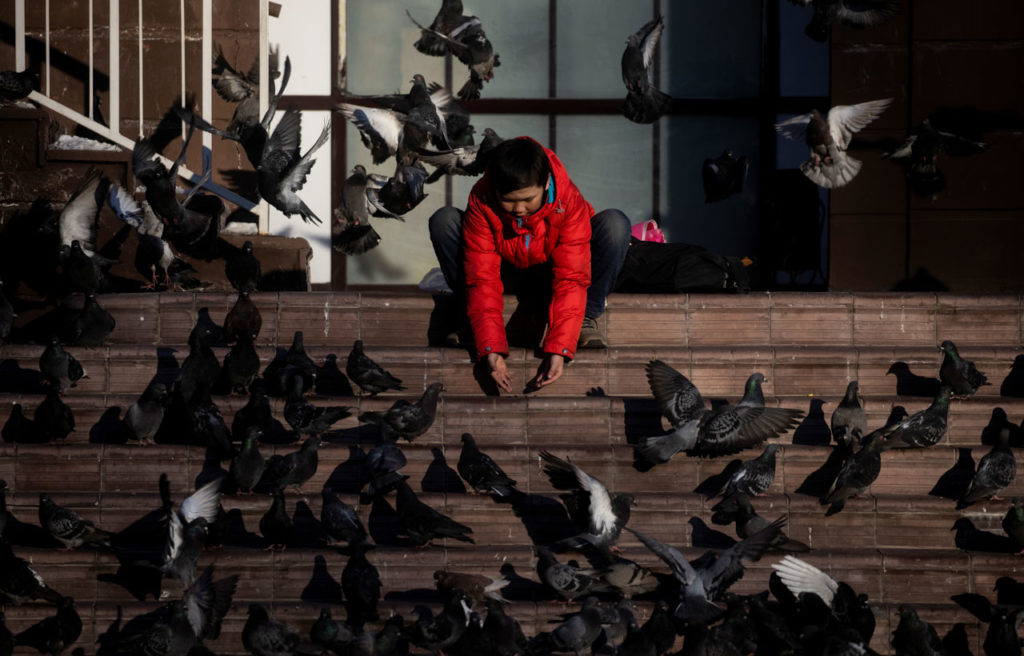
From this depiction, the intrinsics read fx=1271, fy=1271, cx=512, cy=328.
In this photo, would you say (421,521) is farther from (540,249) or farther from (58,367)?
(58,367)

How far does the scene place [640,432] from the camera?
6.54m

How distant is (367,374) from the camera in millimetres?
6621

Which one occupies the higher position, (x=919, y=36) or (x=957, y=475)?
(x=919, y=36)

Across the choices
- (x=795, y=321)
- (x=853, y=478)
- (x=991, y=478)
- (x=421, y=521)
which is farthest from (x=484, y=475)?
(x=991, y=478)

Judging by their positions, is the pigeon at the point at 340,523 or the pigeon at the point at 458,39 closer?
the pigeon at the point at 340,523

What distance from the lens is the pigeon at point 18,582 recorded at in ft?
17.6

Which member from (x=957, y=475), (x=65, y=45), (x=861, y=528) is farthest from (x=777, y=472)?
(x=65, y=45)

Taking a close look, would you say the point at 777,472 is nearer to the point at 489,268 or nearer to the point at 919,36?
the point at 489,268

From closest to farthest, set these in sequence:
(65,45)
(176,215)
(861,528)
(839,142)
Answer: (861,528), (176,215), (839,142), (65,45)

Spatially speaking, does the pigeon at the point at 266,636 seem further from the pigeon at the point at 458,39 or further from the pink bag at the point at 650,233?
the pigeon at the point at 458,39

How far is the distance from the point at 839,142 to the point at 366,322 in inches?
155

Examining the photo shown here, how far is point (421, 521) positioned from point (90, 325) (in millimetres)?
2517

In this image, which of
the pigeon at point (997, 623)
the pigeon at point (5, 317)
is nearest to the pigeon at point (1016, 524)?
the pigeon at point (997, 623)

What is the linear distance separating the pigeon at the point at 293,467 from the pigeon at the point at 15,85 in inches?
158
